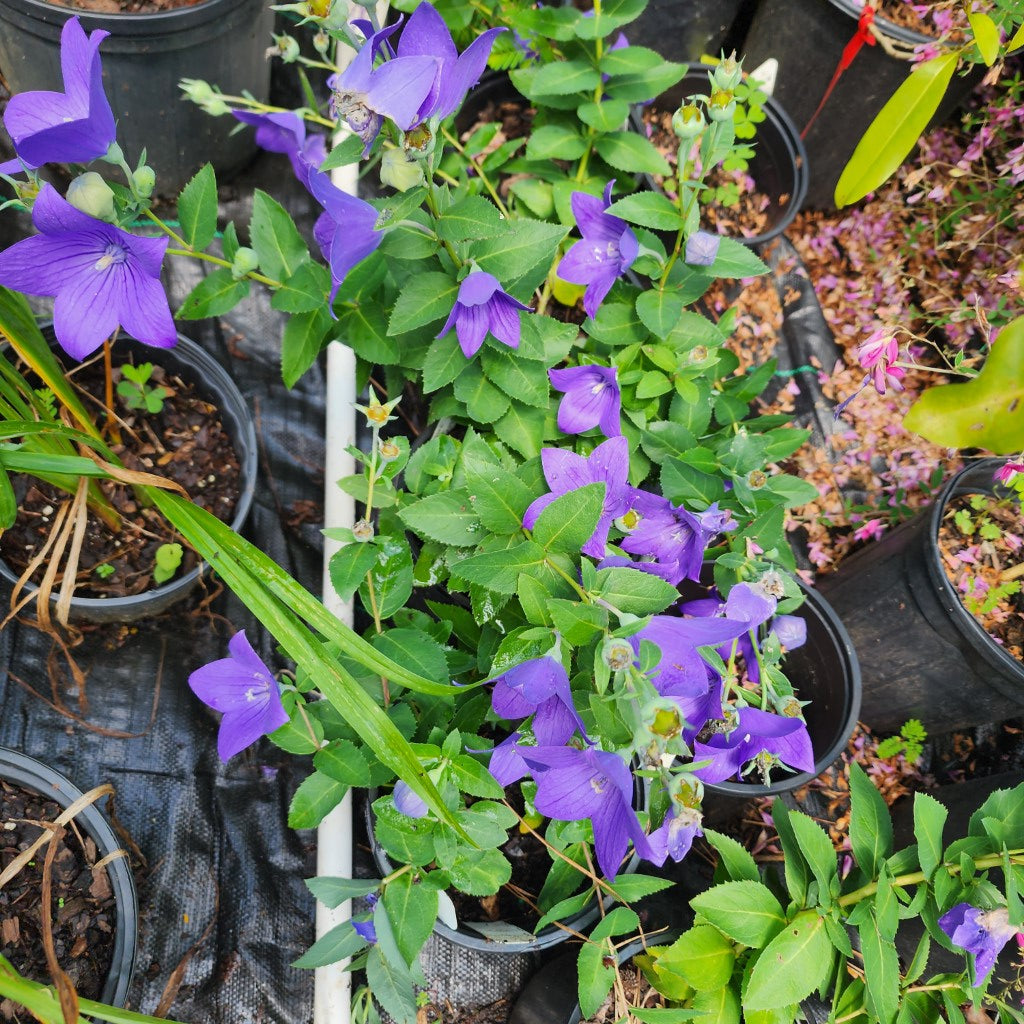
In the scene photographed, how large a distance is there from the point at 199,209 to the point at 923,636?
1.49 meters

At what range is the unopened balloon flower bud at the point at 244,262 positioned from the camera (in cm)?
112

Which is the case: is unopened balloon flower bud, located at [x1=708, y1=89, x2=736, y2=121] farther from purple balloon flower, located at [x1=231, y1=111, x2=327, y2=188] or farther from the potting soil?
the potting soil

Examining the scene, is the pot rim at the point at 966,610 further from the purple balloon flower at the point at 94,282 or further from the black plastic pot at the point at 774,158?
the purple balloon flower at the point at 94,282

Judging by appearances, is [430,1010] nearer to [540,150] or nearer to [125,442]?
[125,442]

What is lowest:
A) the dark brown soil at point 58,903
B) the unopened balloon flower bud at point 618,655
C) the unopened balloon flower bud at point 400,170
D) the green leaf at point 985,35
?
the dark brown soil at point 58,903

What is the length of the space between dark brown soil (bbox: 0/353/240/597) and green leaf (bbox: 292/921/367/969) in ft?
2.38

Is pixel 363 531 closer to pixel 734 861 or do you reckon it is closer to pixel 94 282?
pixel 94 282

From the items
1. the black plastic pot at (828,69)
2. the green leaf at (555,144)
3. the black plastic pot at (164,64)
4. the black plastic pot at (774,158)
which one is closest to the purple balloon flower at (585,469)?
the green leaf at (555,144)

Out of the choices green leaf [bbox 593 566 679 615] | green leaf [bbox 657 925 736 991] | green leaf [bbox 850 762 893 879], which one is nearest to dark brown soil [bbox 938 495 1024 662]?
green leaf [bbox 850 762 893 879]

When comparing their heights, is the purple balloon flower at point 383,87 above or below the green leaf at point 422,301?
above

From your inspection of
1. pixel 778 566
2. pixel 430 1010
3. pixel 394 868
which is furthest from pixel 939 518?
pixel 430 1010

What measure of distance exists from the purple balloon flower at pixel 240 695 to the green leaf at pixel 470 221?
0.57 meters

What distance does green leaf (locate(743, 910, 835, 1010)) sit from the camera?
3.26 ft

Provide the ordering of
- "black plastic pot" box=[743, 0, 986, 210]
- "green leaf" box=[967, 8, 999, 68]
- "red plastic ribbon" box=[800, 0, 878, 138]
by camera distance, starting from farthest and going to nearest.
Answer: "black plastic pot" box=[743, 0, 986, 210]
"red plastic ribbon" box=[800, 0, 878, 138]
"green leaf" box=[967, 8, 999, 68]
